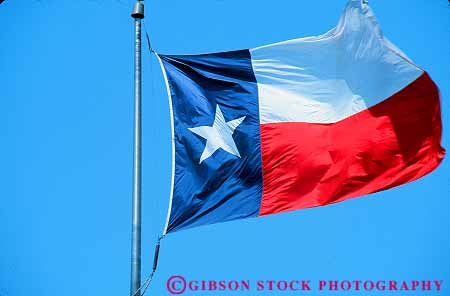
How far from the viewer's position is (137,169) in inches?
352

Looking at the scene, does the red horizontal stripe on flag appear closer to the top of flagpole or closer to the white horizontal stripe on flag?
the white horizontal stripe on flag

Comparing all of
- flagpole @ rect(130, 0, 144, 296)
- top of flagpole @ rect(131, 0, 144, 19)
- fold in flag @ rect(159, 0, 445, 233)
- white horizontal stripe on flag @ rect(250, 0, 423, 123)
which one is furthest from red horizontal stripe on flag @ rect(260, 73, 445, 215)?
top of flagpole @ rect(131, 0, 144, 19)

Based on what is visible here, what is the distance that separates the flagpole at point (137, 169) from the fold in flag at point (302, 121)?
0.79m

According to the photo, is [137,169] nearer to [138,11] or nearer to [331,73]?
[138,11]

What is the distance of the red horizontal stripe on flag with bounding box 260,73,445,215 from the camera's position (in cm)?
1080

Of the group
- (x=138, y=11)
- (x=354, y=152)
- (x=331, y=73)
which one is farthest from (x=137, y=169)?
(x=331, y=73)

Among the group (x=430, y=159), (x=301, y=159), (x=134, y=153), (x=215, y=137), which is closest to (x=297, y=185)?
(x=301, y=159)

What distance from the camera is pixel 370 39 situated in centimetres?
1141

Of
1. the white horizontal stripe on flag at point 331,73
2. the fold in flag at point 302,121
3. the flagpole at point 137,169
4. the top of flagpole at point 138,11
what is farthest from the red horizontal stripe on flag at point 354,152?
the top of flagpole at point 138,11

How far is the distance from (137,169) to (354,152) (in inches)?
161

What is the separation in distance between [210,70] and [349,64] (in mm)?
2579

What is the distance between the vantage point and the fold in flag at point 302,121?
10.3 m

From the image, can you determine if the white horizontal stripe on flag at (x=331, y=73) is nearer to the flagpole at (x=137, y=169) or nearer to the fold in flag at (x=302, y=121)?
the fold in flag at (x=302, y=121)

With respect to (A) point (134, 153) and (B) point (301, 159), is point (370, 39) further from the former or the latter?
(A) point (134, 153)
